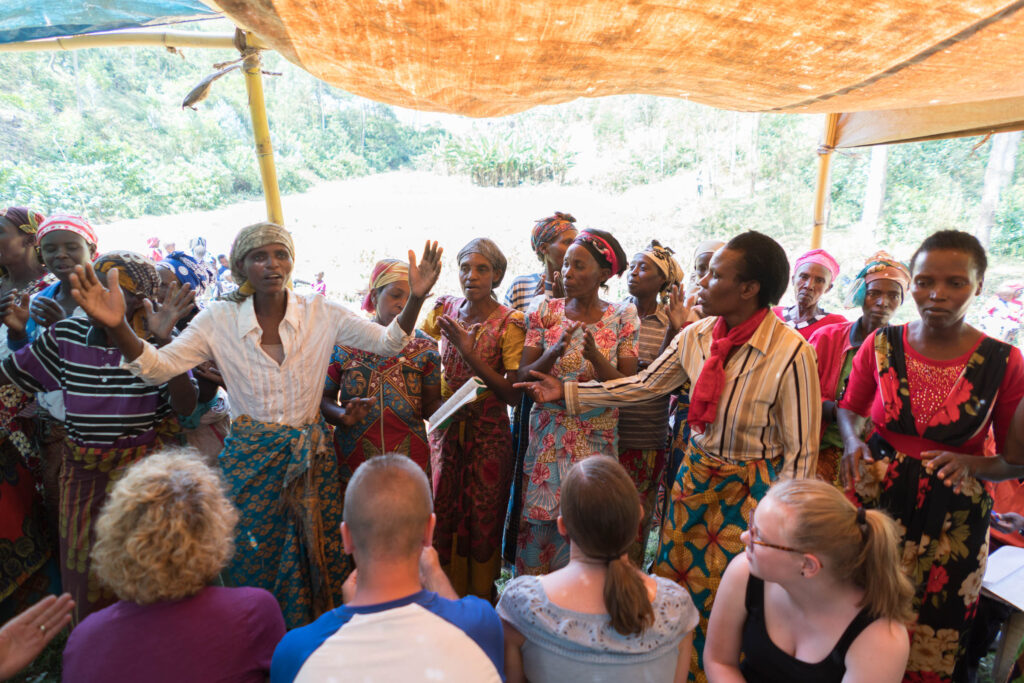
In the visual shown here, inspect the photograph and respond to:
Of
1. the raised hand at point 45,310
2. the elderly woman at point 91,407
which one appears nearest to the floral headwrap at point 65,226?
the raised hand at point 45,310

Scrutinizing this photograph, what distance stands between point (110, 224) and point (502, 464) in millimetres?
15112

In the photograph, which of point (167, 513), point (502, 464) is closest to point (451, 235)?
point (502, 464)

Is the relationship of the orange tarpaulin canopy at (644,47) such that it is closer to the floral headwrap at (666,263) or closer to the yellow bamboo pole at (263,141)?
the floral headwrap at (666,263)

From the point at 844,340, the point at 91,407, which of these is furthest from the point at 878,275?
the point at 91,407

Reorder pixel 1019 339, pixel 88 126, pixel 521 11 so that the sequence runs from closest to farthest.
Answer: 1. pixel 521 11
2. pixel 1019 339
3. pixel 88 126

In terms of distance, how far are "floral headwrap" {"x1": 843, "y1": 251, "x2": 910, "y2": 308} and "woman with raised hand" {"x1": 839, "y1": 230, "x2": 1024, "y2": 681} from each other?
80cm

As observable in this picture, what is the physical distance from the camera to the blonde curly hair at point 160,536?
1.43 m

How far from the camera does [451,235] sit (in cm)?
1368

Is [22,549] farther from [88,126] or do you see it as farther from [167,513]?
[88,126]

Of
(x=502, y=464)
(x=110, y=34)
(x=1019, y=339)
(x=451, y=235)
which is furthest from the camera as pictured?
(x=451, y=235)

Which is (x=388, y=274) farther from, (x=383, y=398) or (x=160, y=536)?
(x=160, y=536)

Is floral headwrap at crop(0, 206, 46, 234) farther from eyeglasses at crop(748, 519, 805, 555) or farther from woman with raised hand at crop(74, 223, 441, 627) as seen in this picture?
eyeglasses at crop(748, 519, 805, 555)

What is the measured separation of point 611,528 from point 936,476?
1.49 meters

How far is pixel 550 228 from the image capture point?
13.1 feet
